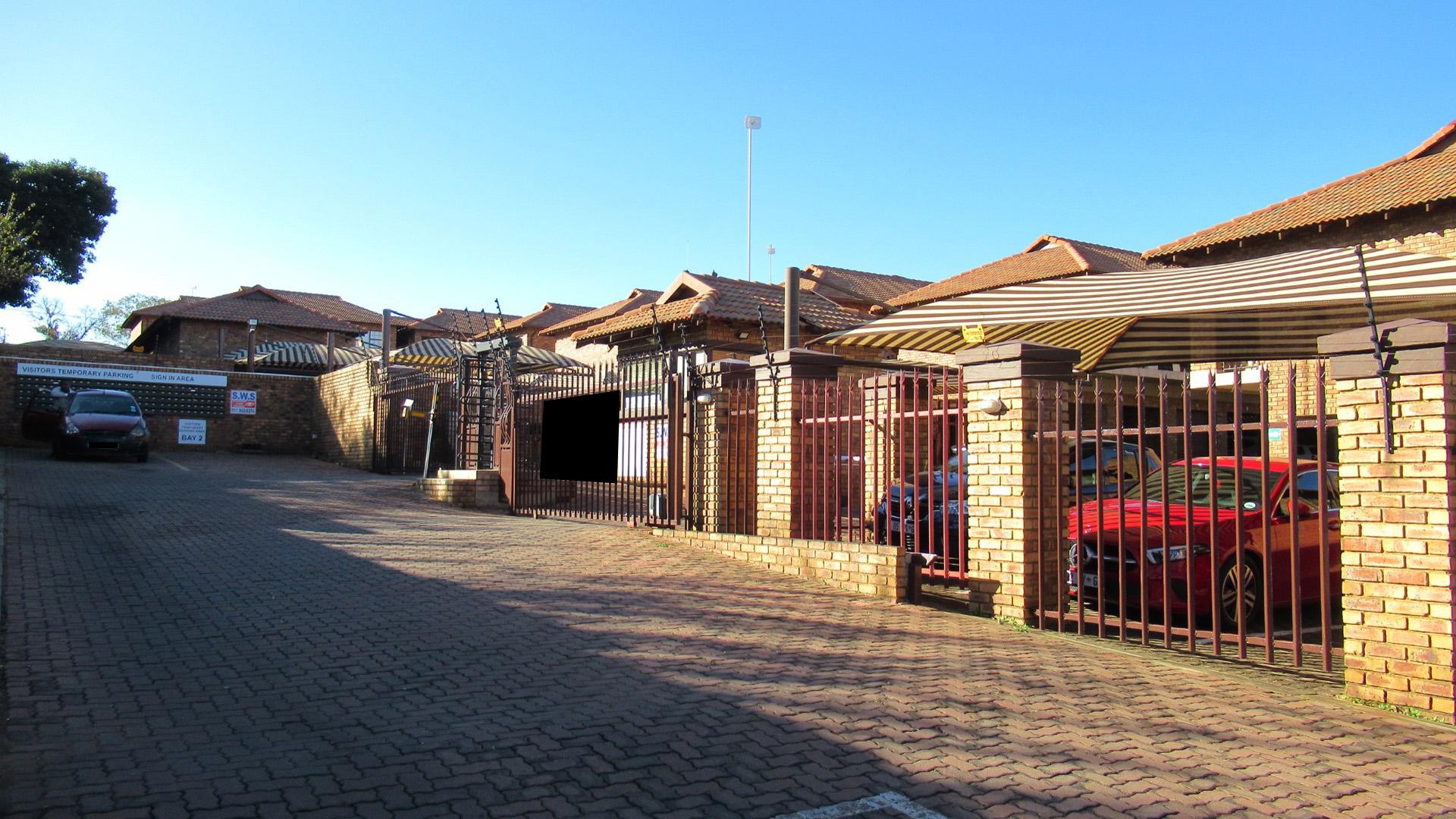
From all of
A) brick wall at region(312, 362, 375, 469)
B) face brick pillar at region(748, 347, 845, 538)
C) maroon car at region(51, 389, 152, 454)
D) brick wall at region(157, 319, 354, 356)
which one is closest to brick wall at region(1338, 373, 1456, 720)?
face brick pillar at region(748, 347, 845, 538)

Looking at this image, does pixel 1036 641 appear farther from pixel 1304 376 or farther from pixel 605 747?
pixel 1304 376

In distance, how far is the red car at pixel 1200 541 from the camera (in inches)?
268

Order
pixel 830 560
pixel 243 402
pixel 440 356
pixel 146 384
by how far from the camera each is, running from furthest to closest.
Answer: pixel 243 402 → pixel 146 384 → pixel 440 356 → pixel 830 560

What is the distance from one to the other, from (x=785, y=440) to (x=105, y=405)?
16383mm

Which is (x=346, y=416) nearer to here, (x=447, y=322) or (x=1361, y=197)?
(x=1361, y=197)

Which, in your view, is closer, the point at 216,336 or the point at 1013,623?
the point at 1013,623

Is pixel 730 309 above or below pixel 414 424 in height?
above

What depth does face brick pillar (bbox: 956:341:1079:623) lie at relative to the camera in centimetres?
744

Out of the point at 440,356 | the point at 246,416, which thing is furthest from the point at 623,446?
the point at 246,416

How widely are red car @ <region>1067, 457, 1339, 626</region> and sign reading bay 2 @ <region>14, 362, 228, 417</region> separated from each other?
2400 centimetres

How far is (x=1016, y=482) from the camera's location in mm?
7461

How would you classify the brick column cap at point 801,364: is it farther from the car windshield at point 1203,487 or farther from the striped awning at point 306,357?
the striped awning at point 306,357

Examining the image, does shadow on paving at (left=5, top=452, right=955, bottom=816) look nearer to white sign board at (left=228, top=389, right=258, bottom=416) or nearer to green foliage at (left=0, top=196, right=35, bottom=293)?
green foliage at (left=0, top=196, right=35, bottom=293)

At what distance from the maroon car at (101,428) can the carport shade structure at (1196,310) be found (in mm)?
15906
